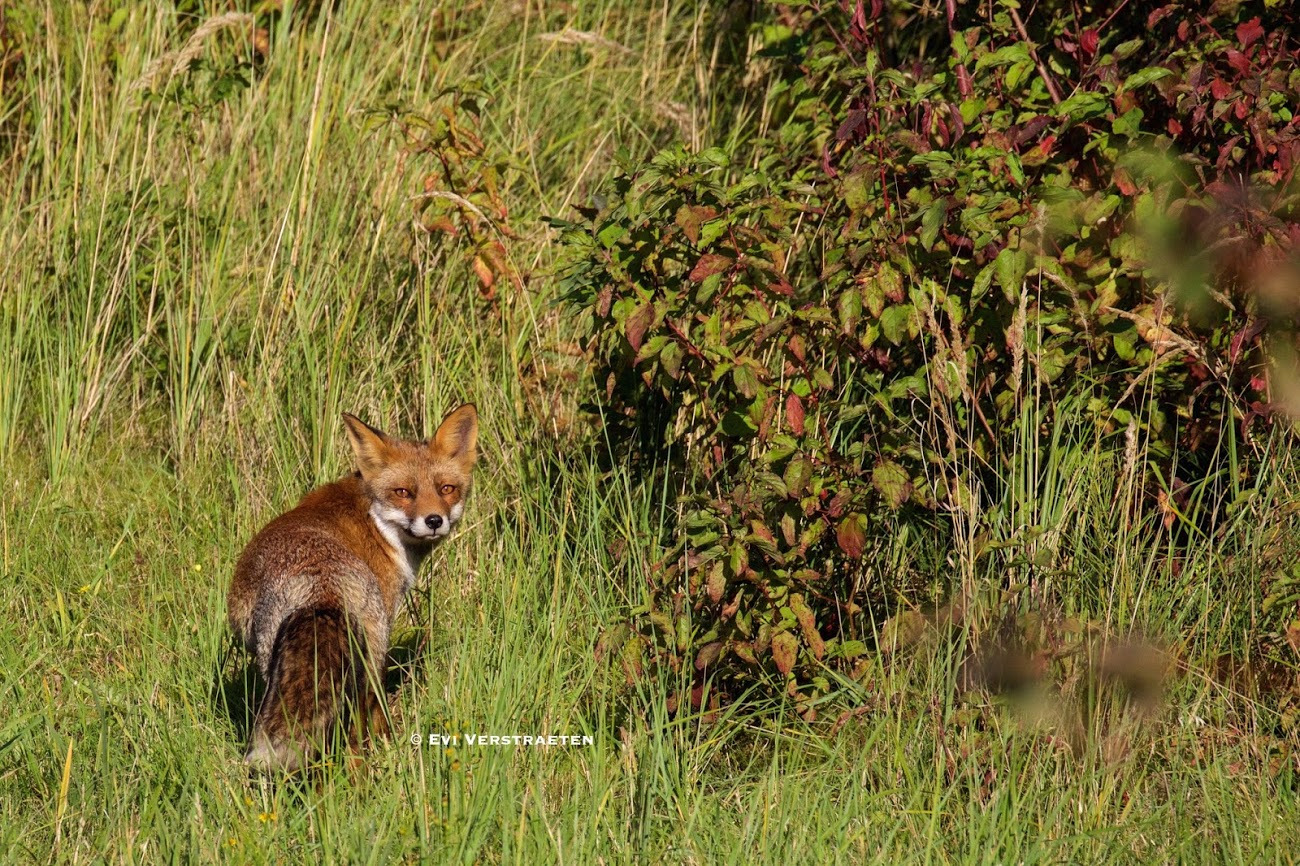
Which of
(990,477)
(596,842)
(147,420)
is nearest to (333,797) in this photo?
(596,842)

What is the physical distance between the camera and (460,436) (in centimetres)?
576

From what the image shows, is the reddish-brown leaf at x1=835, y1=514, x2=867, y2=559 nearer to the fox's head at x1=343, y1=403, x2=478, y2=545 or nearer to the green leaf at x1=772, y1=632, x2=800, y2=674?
the green leaf at x1=772, y1=632, x2=800, y2=674

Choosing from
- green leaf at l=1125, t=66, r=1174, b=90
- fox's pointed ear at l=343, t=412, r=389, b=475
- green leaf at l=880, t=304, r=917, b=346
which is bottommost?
fox's pointed ear at l=343, t=412, r=389, b=475

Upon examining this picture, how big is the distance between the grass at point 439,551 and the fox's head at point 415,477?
30 centimetres

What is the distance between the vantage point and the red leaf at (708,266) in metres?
4.72

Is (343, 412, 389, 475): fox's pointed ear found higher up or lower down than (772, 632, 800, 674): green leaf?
higher up

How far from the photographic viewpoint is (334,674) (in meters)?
4.26

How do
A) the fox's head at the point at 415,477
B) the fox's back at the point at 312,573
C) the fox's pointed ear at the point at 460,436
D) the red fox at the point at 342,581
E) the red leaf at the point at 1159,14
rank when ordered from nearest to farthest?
the red fox at the point at 342,581, the fox's back at the point at 312,573, the red leaf at the point at 1159,14, the fox's head at the point at 415,477, the fox's pointed ear at the point at 460,436

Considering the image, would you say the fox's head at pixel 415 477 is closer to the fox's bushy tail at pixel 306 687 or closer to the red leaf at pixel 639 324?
the fox's bushy tail at pixel 306 687

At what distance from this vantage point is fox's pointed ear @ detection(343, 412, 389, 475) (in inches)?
213

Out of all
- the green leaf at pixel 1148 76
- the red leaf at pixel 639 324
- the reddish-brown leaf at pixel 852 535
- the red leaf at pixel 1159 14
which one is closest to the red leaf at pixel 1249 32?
the red leaf at pixel 1159 14

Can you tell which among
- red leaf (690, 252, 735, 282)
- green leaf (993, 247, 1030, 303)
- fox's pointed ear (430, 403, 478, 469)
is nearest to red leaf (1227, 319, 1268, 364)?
green leaf (993, 247, 1030, 303)

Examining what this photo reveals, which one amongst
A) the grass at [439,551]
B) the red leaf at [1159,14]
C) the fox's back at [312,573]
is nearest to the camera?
the grass at [439,551]

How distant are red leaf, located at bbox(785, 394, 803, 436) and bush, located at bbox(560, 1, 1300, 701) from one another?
22 millimetres
